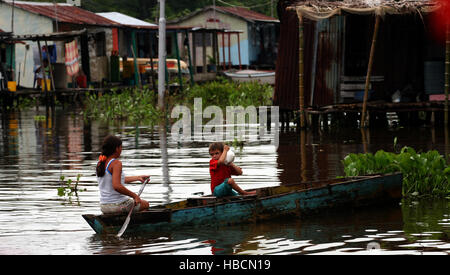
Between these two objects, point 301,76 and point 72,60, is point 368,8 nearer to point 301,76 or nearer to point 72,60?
point 301,76

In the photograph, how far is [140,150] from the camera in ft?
58.2

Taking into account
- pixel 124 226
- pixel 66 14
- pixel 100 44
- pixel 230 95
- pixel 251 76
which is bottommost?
pixel 124 226

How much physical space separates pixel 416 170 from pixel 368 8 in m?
8.07

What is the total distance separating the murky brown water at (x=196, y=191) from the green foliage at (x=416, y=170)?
30cm

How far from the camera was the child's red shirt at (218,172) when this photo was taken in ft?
33.3

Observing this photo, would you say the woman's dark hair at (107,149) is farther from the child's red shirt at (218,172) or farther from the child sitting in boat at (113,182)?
the child's red shirt at (218,172)

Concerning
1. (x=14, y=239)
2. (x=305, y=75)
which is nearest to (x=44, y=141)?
(x=305, y=75)

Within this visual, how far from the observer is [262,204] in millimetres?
9797

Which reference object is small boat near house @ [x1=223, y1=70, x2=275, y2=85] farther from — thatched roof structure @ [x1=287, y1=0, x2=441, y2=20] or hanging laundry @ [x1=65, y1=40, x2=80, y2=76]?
thatched roof structure @ [x1=287, y1=0, x2=441, y2=20]

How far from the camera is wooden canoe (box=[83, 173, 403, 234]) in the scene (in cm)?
926

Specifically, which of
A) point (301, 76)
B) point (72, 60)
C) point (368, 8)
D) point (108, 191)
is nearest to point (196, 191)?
point (108, 191)

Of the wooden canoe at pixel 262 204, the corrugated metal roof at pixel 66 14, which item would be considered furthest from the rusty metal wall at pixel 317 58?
the corrugated metal roof at pixel 66 14
